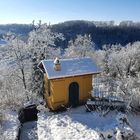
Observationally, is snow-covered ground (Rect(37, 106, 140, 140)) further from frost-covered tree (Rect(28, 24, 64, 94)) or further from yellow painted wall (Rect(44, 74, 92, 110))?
frost-covered tree (Rect(28, 24, 64, 94))

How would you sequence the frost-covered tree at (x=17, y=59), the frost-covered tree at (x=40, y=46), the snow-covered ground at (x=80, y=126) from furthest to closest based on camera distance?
1. the frost-covered tree at (x=40, y=46)
2. the frost-covered tree at (x=17, y=59)
3. the snow-covered ground at (x=80, y=126)

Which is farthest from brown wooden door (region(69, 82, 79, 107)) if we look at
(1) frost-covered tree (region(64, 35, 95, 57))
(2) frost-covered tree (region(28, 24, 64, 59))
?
(1) frost-covered tree (region(64, 35, 95, 57))

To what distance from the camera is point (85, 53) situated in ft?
147

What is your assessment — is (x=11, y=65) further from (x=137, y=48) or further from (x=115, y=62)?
(x=137, y=48)

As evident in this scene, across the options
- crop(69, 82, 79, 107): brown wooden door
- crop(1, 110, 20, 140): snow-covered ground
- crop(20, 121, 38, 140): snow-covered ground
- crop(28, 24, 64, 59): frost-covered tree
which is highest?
crop(28, 24, 64, 59): frost-covered tree

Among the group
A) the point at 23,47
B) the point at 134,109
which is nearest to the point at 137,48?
the point at 23,47

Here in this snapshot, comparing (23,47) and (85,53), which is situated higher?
(23,47)

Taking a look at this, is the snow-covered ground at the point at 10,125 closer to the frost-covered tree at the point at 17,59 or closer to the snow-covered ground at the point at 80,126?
the snow-covered ground at the point at 80,126

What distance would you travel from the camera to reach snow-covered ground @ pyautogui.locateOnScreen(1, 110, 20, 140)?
55.1 ft

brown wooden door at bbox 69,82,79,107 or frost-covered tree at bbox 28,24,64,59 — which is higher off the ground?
frost-covered tree at bbox 28,24,64,59

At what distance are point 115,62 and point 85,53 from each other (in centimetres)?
521

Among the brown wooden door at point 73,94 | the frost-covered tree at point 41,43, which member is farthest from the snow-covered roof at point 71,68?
the frost-covered tree at point 41,43

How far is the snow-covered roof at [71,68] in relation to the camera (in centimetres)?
2043

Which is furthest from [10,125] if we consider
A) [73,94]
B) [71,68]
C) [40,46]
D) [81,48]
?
[81,48]
